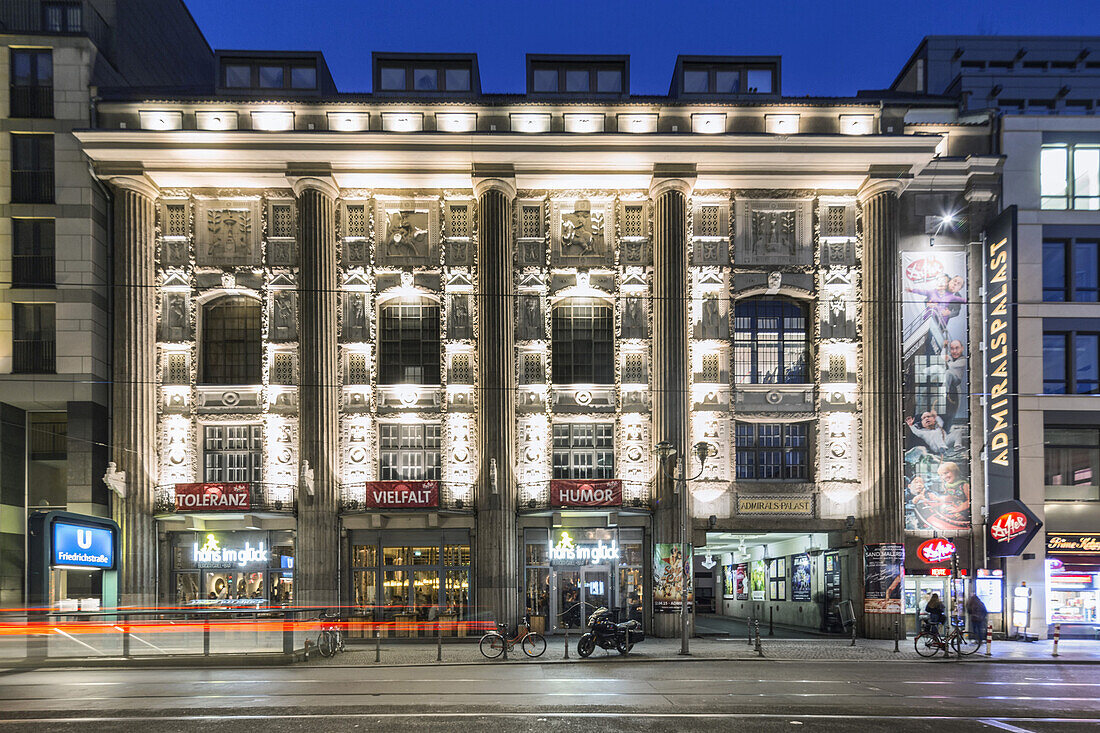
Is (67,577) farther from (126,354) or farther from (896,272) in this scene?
(896,272)

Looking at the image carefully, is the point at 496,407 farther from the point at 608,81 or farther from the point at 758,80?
the point at 758,80

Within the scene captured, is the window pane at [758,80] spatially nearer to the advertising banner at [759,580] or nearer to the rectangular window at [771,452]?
the rectangular window at [771,452]

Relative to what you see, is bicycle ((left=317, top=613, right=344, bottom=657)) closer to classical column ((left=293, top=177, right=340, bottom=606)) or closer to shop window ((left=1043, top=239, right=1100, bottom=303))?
classical column ((left=293, top=177, right=340, bottom=606))

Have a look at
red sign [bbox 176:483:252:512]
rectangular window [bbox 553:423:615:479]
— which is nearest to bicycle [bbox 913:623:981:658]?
rectangular window [bbox 553:423:615:479]

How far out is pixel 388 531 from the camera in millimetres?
29938

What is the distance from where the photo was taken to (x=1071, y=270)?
30344 millimetres

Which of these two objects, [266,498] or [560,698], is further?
[266,498]

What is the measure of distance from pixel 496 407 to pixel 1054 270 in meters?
20.8

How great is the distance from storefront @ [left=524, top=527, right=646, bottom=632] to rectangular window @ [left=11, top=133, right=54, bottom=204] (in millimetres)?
21145

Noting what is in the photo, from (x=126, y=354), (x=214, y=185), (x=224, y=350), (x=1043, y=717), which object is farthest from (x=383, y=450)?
(x=1043, y=717)

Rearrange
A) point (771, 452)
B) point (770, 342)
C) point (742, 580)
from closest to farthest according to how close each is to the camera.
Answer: point (771, 452), point (770, 342), point (742, 580)

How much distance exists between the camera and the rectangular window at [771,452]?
30453 mm

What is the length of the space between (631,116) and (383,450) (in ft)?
49.4

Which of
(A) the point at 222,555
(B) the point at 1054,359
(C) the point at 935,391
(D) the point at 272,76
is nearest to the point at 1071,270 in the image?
(B) the point at 1054,359
